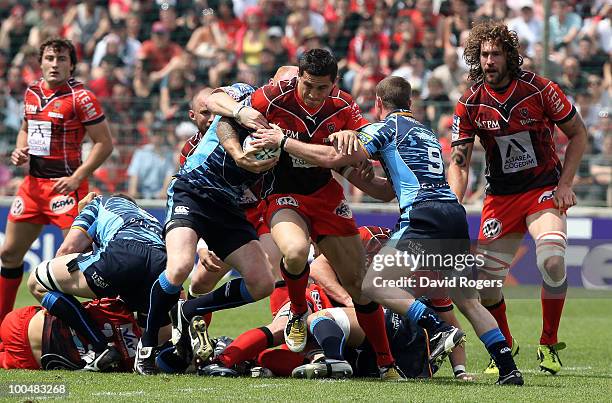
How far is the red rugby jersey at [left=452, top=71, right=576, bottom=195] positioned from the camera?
8.54m

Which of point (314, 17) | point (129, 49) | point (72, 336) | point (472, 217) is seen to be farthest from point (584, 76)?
point (72, 336)

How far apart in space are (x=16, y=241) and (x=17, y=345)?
7.87 feet

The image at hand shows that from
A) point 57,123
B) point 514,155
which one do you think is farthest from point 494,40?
point 57,123

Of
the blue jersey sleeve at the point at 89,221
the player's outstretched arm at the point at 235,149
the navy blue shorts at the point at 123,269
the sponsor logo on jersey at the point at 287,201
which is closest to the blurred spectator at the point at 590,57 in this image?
the sponsor logo on jersey at the point at 287,201

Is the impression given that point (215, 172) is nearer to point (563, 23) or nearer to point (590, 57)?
point (590, 57)

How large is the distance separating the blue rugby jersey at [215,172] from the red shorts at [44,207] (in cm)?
247

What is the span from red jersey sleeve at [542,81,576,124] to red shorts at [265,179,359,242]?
175cm

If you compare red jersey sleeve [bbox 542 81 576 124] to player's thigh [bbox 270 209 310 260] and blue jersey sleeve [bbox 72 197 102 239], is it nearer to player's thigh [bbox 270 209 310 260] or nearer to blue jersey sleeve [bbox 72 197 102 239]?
player's thigh [bbox 270 209 310 260]

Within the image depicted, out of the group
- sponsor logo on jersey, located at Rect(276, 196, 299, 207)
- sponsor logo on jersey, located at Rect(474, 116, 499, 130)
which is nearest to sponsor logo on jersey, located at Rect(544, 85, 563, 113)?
sponsor logo on jersey, located at Rect(474, 116, 499, 130)

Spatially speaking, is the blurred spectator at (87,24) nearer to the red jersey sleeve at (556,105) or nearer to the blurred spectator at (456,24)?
the blurred spectator at (456,24)

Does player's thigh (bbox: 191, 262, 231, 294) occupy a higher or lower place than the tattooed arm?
lower

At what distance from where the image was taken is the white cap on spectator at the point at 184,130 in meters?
16.5

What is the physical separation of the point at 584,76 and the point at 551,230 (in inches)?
340

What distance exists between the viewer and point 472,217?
15156 mm
